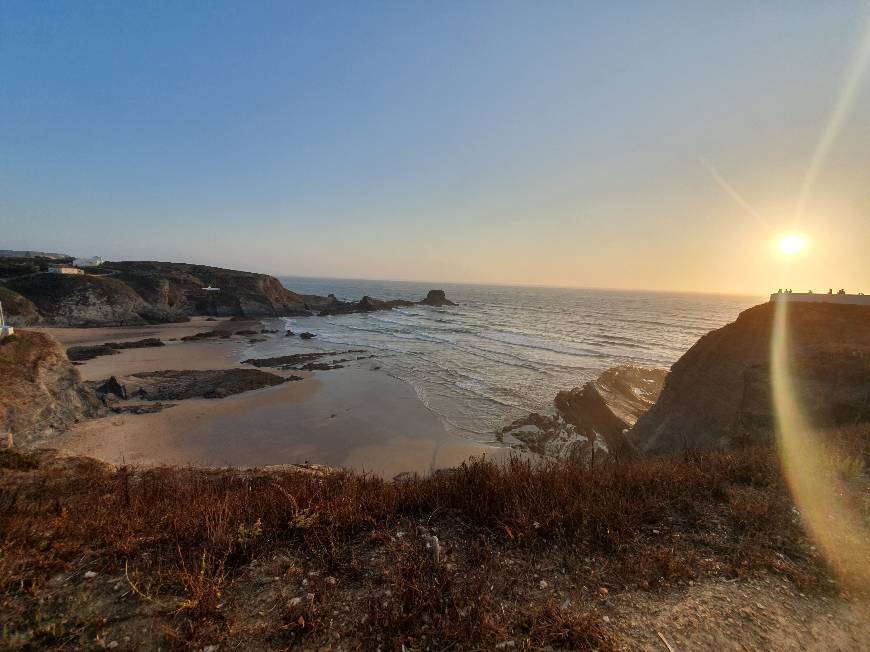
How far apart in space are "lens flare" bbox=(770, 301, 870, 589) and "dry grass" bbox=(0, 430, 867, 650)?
0.75ft

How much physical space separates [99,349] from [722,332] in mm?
45151

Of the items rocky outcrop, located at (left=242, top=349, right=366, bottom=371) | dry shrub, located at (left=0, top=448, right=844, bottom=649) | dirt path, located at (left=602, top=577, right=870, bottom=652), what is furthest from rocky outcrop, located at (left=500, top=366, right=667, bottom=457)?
rocky outcrop, located at (left=242, top=349, right=366, bottom=371)

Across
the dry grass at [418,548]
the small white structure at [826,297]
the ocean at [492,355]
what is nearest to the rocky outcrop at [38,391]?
the dry grass at [418,548]

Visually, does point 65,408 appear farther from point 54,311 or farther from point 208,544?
point 54,311

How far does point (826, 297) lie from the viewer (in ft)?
40.9

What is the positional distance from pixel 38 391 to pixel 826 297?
101 feet

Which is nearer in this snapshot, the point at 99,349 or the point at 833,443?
the point at 833,443

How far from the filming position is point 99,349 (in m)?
31.9

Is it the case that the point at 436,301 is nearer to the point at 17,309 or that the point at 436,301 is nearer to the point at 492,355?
the point at 492,355

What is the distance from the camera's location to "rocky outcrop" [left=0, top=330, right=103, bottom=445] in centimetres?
1391

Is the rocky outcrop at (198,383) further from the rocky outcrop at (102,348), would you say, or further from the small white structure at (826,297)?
the small white structure at (826,297)

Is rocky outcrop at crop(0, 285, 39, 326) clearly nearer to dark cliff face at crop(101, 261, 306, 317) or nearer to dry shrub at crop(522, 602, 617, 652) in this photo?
dark cliff face at crop(101, 261, 306, 317)

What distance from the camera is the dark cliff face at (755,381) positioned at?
9828 mm

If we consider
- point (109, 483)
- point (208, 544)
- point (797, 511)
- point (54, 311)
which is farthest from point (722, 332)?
point (54, 311)
